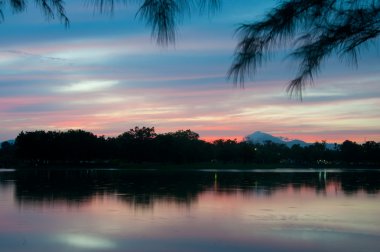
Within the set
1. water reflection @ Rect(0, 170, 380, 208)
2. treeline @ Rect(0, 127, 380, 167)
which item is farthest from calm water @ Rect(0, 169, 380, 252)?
treeline @ Rect(0, 127, 380, 167)

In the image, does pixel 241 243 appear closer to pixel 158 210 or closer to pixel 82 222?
pixel 82 222

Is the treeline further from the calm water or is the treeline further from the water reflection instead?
the calm water

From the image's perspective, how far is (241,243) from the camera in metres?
11.7

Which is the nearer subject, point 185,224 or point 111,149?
point 185,224

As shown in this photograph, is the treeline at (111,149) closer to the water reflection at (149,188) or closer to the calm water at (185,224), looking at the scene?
the water reflection at (149,188)

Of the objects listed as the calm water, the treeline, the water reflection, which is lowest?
the calm water

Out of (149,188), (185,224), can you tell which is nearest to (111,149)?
(149,188)

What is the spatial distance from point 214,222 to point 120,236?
3.75 m

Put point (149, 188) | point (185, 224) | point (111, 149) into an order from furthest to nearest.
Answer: point (111, 149) < point (149, 188) < point (185, 224)

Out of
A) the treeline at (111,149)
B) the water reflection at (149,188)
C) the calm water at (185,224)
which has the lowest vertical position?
the calm water at (185,224)

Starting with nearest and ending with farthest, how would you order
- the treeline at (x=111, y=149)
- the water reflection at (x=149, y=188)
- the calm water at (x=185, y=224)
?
1. the calm water at (x=185, y=224)
2. the water reflection at (x=149, y=188)
3. the treeline at (x=111, y=149)

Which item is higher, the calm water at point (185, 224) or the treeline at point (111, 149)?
the treeline at point (111, 149)

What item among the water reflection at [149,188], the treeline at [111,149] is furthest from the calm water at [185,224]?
the treeline at [111,149]

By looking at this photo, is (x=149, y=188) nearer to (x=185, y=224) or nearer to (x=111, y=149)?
(x=185, y=224)
